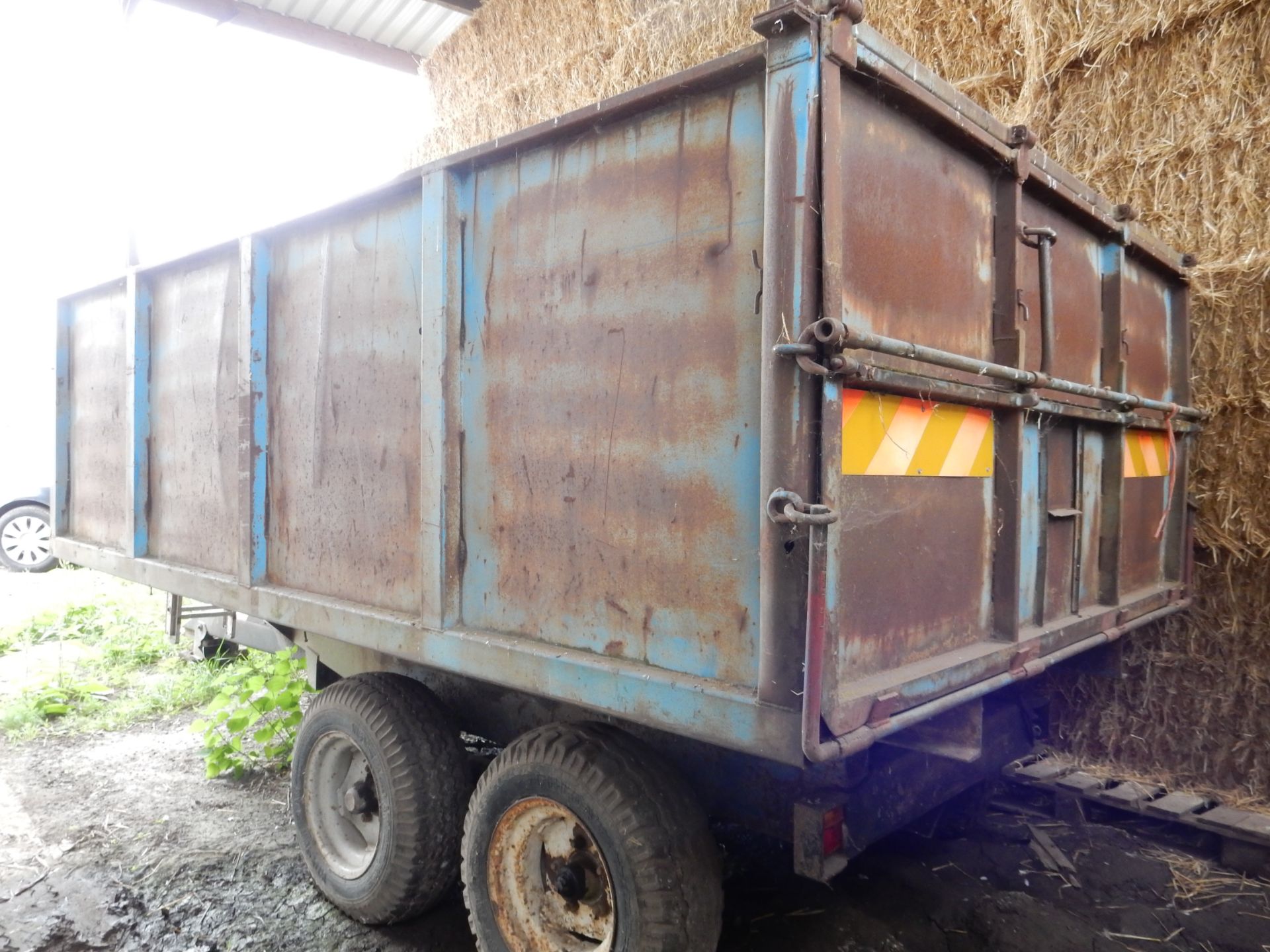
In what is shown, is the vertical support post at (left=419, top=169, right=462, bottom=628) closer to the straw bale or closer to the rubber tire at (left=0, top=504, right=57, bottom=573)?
the straw bale

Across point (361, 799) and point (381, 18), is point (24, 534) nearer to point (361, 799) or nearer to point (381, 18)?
point (381, 18)

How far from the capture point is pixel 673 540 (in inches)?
84.3

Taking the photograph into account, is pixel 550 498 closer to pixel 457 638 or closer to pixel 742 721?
pixel 457 638

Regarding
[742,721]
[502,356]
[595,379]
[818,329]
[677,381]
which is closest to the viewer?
[818,329]

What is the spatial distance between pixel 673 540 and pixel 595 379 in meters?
0.50

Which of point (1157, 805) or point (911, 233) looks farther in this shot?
point (1157, 805)

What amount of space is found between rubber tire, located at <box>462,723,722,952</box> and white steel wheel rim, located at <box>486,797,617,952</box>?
11cm

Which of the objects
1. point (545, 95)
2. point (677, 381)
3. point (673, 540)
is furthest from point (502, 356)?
point (545, 95)

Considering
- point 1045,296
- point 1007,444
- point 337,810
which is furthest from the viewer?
point 337,810

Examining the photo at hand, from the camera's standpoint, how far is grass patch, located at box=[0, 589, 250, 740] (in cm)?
570

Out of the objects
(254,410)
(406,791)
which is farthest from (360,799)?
(254,410)

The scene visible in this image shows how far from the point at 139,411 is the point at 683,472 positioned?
349 centimetres

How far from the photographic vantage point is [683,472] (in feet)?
6.96

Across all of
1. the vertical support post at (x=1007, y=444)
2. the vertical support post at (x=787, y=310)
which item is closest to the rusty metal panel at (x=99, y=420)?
the vertical support post at (x=787, y=310)
